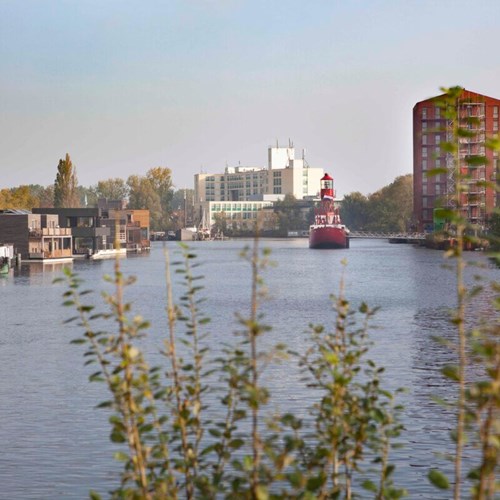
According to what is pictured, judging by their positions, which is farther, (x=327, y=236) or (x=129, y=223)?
(x=129, y=223)

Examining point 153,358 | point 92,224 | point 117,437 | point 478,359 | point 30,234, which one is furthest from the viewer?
point 92,224

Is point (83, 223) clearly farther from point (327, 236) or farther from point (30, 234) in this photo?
point (327, 236)

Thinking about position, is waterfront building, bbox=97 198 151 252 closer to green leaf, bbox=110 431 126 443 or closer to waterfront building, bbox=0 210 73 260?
waterfront building, bbox=0 210 73 260

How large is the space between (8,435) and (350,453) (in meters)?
16.2

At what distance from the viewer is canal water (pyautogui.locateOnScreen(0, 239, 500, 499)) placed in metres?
20.9

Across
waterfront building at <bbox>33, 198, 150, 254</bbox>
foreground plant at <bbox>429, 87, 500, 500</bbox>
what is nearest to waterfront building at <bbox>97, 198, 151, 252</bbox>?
waterfront building at <bbox>33, 198, 150, 254</bbox>

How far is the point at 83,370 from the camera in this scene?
112 ft

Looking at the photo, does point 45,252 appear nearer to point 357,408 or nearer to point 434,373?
point 434,373

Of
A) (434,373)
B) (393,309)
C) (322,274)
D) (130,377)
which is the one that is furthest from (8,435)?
(322,274)

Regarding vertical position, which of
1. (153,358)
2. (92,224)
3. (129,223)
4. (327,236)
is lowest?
(153,358)

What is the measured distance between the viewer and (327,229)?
17012 centimetres

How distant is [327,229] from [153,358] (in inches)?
5330

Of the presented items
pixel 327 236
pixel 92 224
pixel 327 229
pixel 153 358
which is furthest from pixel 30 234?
pixel 153 358

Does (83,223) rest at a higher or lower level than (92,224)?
higher
